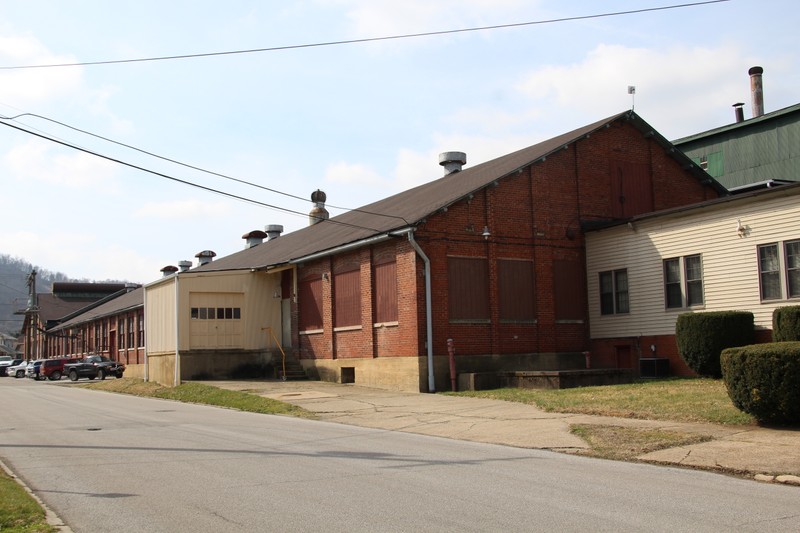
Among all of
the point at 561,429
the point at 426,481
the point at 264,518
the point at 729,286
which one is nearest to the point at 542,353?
the point at 729,286

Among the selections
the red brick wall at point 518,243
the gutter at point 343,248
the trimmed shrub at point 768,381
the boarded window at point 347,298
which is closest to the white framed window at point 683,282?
the red brick wall at point 518,243

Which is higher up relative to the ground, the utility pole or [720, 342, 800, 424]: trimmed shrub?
the utility pole

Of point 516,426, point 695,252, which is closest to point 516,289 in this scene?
point 695,252

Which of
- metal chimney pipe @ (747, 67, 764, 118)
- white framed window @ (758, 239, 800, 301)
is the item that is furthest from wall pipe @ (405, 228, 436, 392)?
metal chimney pipe @ (747, 67, 764, 118)

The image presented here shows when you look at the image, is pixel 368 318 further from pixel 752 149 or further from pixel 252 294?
pixel 752 149

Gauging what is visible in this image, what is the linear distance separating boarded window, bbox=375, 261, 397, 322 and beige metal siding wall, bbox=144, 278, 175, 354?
1084 cm

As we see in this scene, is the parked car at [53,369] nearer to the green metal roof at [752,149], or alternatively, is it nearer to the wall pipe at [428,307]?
the wall pipe at [428,307]

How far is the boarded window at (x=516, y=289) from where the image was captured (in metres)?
25.5

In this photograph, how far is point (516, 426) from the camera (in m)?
15.4

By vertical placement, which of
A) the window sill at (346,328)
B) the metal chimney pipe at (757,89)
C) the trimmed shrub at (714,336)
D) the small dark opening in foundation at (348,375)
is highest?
the metal chimney pipe at (757,89)

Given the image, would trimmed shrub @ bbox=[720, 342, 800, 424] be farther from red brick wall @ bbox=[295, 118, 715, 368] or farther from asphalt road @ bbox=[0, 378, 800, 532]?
red brick wall @ bbox=[295, 118, 715, 368]

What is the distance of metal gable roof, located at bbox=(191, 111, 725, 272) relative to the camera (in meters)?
25.7

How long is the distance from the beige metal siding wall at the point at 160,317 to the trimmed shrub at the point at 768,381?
24487mm

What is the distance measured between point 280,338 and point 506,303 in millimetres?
12248
